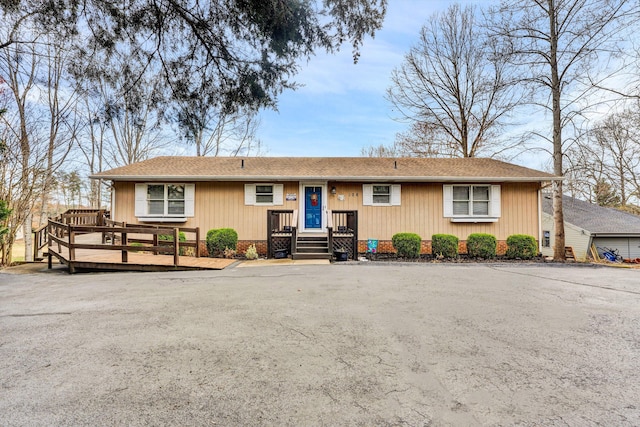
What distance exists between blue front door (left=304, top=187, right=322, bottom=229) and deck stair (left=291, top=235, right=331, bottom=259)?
943 mm

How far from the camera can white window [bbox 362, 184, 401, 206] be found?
37.2 feet

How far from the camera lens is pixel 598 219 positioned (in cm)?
1606

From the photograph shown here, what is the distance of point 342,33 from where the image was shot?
3.86 metres

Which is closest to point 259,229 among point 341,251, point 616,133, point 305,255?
point 305,255

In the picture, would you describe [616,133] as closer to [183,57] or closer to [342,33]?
[342,33]

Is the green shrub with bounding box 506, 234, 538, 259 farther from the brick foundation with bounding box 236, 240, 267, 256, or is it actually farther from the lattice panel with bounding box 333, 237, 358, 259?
the brick foundation with bounding box 236, 240, 267, 256

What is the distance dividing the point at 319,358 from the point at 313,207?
8.97 meters

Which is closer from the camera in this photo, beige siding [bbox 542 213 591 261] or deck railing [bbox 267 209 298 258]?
deck railing [bbox 267 209 298 258]

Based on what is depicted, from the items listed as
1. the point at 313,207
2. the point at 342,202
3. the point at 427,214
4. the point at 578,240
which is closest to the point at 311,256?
the point at 313,207

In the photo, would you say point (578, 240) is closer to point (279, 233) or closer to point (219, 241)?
point (279, 233)

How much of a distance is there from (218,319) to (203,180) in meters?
8.40

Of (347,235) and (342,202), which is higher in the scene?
(342,202)

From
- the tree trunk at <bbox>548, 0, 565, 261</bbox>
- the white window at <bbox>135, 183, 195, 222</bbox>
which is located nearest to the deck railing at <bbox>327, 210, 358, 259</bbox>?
the white window at <bbox>135, 183, 195, 222</bbox>

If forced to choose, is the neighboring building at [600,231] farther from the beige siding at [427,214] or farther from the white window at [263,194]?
the white window at [263,194]
